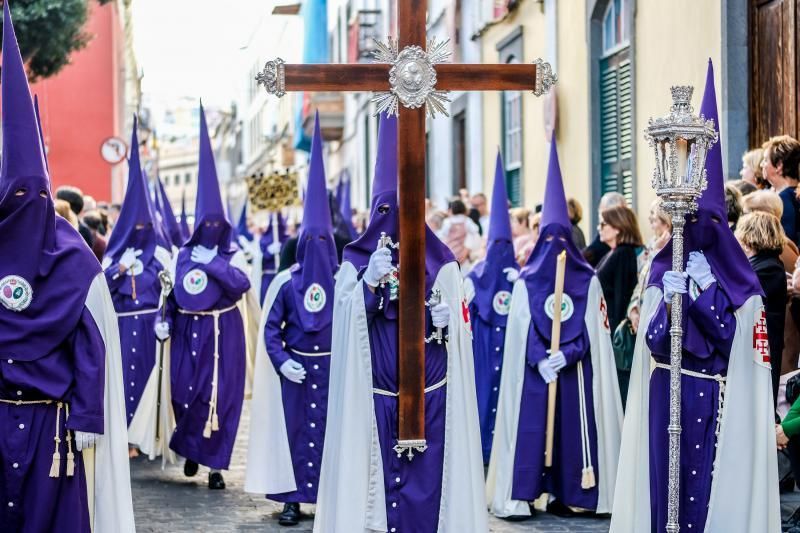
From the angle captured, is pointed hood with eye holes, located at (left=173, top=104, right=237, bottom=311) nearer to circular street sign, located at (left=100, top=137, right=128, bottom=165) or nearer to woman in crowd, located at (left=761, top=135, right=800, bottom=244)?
woman in crowd, located at (left=761, top=135, right=800, bottom=244)

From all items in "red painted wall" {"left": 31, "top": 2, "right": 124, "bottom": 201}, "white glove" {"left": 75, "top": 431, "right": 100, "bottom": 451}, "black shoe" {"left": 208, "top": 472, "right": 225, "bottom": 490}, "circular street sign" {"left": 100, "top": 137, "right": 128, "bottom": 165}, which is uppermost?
"red painted wall" {"left": 31, "top": 2, "right": 124, "bottom": 201}

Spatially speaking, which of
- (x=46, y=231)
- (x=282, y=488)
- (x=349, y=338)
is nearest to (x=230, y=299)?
(x=282, y=488)

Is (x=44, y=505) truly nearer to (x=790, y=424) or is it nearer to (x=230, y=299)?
(x=790, y=424)

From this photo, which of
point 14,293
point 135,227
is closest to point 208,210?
point 135,227

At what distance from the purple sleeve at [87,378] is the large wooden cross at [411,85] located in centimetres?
136

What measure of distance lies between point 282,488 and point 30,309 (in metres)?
3.31

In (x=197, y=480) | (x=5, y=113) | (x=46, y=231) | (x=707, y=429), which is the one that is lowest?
(x=197, y=480)

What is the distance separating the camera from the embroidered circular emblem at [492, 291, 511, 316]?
10453mm

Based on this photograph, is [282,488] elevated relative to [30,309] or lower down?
lower down

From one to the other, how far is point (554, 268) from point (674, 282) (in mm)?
2491

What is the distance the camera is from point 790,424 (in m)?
7.10

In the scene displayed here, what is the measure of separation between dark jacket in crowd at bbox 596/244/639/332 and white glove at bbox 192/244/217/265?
2830mm

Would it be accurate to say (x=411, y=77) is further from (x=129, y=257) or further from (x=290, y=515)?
(x=129, y=257)

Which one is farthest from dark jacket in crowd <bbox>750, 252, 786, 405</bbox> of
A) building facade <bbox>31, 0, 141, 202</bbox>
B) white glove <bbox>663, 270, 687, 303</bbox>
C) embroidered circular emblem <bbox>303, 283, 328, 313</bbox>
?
building facade <bbox>31, 0, 141, 202</bbox>
